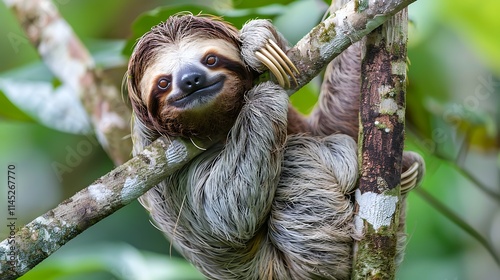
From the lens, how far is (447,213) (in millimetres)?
7176

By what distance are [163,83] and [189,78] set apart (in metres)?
0.32

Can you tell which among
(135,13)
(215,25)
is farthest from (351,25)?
(135,13)

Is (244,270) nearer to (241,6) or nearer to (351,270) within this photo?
(351,270)

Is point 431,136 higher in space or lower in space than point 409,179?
higher

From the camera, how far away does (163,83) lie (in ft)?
16.8

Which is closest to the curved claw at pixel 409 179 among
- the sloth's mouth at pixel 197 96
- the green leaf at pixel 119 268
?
the sloth's mouth at pixel 197 96

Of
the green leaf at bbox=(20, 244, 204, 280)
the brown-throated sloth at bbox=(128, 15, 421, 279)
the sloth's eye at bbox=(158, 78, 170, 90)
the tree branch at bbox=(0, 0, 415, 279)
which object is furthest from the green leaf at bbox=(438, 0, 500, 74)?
the green leaf at bbox=(20, 244, 204, 280)

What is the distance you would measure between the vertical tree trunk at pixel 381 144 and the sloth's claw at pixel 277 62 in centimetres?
59

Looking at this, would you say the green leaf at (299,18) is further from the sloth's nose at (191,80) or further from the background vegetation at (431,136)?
the sloth's nose at (191,80)

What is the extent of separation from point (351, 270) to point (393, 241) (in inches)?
30.1

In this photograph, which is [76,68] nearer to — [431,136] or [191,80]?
[191,80]

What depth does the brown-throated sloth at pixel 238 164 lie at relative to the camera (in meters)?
5.13

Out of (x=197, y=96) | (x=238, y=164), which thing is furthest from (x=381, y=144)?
(x=197, y=96)

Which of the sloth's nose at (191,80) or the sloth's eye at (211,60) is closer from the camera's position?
the sloth's nose at (191,80)
